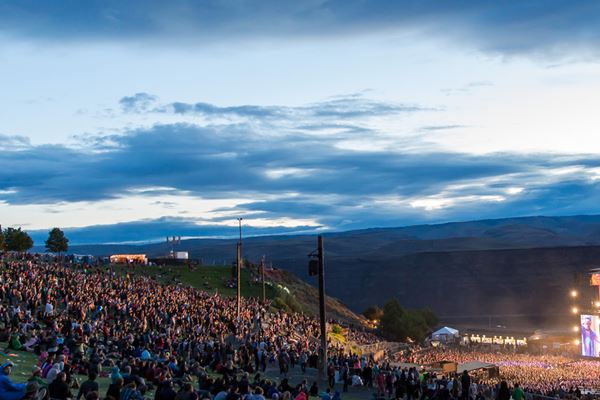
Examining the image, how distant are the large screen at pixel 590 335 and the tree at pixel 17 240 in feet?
200

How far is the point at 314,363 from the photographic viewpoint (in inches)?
1448

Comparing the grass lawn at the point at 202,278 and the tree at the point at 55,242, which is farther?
the tree at the point at 55,242

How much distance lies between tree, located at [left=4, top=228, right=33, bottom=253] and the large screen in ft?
200

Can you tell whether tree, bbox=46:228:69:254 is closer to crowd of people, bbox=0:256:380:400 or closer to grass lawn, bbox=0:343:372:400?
crowd of people, bbox=0:256:380:400

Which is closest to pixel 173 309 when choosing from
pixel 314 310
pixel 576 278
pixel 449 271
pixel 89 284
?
pixel 89 284

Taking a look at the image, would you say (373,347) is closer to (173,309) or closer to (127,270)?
(173,309)

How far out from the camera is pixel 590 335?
195 feet

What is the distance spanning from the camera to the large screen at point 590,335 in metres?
58.7

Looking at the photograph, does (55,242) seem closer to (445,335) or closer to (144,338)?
(445,335)

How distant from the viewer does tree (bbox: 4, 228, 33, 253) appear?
90.1 metres

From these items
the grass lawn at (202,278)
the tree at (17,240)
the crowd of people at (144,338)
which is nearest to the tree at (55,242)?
the tree at (17,240)

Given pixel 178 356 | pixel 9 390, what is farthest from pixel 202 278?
pixel 9 390

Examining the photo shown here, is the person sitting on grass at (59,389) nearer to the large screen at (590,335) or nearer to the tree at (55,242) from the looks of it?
the large screen at (590,335)

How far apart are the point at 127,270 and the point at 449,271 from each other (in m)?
92.0
